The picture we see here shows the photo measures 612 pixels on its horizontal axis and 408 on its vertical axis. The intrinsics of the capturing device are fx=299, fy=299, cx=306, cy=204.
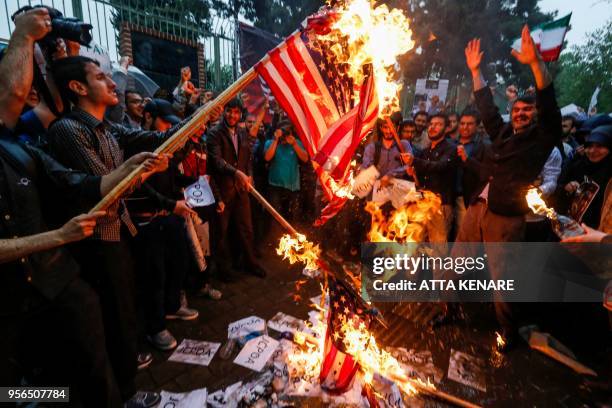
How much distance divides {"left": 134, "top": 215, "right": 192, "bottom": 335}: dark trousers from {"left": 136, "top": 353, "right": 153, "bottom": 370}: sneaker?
30 cm

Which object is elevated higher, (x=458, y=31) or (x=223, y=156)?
(x=458, y=31)

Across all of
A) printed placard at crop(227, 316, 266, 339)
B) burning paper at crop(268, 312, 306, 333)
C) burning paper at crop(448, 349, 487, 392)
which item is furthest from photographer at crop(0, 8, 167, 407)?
burning paper at crop(448, 349, 487, 392)

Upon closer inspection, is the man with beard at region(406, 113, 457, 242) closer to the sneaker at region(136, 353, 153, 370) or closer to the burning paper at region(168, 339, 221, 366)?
the burning paper at region(168, 339, 221, 366)

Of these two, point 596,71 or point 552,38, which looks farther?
point 596,71

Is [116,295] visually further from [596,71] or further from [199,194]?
[596,71]

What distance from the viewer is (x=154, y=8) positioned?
8.88 metres

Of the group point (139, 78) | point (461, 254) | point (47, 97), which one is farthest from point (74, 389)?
point (139, 78)

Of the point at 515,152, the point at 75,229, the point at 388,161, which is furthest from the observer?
the point at 388,161

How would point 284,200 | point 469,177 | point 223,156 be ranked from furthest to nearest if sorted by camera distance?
point 284,200
point 469,177
point 223,156

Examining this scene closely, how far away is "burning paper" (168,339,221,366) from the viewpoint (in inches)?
150

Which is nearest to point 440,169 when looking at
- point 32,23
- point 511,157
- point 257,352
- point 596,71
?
point 511,157

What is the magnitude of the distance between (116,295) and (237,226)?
318cm

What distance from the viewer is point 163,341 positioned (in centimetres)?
399

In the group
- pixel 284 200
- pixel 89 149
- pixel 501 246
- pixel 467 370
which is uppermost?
pixel 89 149
